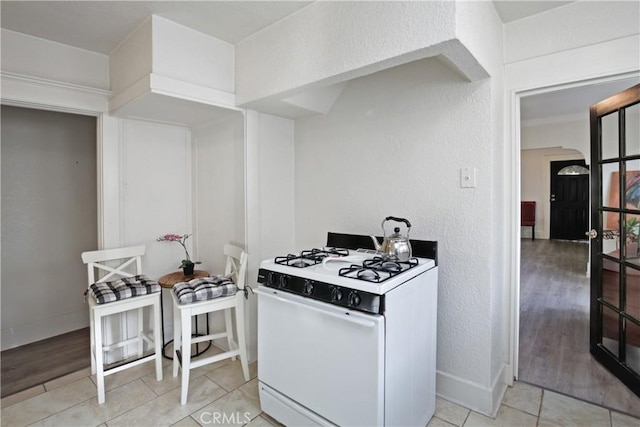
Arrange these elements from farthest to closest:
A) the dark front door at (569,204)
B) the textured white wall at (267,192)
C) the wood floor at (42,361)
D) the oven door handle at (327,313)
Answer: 1. the dark front door at (569,204)
2. the textured white wall at (267,192)
3. the wood floor at (42,361)
4. the oven door handle at (327,313)

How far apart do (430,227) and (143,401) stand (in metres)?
2.14

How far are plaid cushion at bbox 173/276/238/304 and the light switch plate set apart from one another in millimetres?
1661

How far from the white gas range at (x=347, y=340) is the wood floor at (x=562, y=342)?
40.8 inches

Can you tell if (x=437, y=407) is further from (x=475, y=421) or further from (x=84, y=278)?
(x=84, y=278)

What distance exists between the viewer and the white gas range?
1453mm

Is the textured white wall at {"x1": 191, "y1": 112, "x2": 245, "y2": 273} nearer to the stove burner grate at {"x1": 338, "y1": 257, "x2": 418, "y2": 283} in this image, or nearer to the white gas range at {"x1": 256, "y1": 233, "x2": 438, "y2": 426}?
the white gas range at {"x1": 256, "y1": 233, "x2": 438, "y2": 426}

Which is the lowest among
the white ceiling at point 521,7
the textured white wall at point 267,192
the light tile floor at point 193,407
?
the light tile floor at point 193,407

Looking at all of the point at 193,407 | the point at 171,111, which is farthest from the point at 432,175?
the point at 193,407

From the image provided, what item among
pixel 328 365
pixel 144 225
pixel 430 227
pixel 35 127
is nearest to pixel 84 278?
pixel 144 225

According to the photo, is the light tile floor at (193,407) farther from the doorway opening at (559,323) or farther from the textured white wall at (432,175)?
the textured white wall at (432,175)

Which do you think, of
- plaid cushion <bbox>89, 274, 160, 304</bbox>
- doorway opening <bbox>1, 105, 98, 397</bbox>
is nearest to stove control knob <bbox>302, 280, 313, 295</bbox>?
plaid cushion <bbox>89, 274, 160, 304</bbox>

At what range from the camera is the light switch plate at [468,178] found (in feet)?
6.48

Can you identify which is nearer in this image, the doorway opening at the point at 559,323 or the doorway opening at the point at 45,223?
the doorway opening at the point at 559,323

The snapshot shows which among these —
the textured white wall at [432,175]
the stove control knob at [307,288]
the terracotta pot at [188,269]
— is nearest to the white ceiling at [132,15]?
the textured white wall at [432,175]
